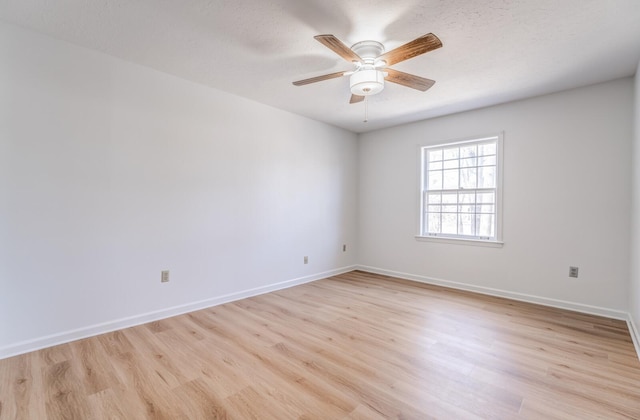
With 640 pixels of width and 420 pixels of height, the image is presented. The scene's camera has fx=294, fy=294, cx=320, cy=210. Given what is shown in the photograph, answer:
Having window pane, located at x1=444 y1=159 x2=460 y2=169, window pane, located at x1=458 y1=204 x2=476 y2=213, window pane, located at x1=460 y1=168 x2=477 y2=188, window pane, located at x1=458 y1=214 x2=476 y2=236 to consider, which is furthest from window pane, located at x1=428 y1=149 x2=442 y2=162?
window pane, located at x1=458 y1=214 x2=476 y2=236

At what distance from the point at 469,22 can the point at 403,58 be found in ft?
1.66

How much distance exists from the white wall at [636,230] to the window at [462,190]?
1.18 metres

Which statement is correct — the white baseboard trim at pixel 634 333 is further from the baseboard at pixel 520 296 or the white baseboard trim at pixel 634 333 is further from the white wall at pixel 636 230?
the baseboard at pixel 520 296

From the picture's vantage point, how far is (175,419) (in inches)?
61.4

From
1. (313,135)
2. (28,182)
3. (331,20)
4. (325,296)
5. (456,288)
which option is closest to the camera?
(331,20)

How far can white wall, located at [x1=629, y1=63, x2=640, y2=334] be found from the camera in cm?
247

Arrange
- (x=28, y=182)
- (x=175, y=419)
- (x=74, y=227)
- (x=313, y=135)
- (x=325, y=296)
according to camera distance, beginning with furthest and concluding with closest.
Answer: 1. (x=313, y=135)
2. (x=325, y=296)
3. (x=74, y=227)
4. (x=28, y=182)
5. (x=175, y=419)

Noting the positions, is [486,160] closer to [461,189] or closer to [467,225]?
[461,189]

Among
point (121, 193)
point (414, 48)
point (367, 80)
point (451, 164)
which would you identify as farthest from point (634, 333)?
point (121, 193)

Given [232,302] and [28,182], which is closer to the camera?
[28,182]

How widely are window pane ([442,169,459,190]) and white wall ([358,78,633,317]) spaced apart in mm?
486

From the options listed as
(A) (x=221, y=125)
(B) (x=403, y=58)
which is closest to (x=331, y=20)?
(B) (x=403, y=58)

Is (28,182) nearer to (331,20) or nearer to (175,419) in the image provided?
(175,419)

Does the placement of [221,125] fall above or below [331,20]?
below
